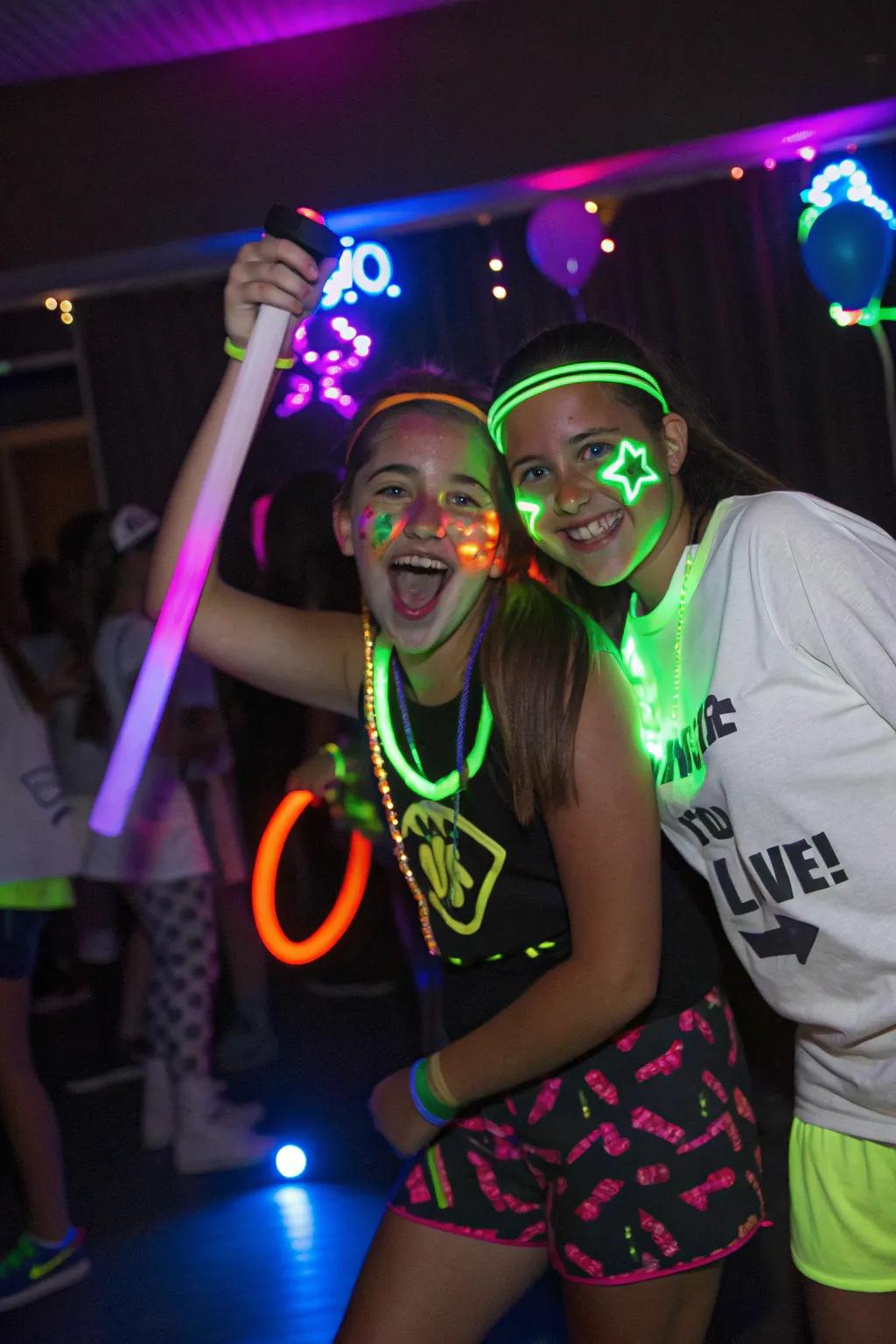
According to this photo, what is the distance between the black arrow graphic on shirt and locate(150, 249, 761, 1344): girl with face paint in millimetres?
131

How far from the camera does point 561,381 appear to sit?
1.81m

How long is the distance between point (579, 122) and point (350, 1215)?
15.6ft

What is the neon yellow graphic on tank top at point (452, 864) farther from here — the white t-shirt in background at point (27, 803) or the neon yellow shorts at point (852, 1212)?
the white t-shirt in background at point (27, 803)

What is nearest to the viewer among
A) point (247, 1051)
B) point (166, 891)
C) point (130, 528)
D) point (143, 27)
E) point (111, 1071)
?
point (166, 891)

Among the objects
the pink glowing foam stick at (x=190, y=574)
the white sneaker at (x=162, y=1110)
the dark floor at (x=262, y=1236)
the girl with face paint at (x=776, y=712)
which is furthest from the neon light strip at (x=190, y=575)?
the white sneaker at (x=162, y=1110)

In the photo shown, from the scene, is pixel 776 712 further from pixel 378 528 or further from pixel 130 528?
pixel 130 528

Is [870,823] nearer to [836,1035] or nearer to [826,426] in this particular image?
[836,1035]

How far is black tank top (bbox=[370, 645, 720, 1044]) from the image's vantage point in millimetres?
1703

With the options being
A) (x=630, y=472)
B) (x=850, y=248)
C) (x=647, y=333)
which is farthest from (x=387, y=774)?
(x=647, y=333)

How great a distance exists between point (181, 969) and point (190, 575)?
2.46m

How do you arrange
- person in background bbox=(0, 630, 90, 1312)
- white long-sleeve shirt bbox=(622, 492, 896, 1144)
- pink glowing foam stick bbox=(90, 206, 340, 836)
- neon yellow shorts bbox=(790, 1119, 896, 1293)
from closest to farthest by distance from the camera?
pink glowing foam stick bbox=(90, 206, 340, 836) → white long-sleeve shirt bbox=(622, 492, 896, 1144) → neon yellow shorts bbox=(790, 1119, 896, 1293) → person in background bbox=(0, 630, 90, 1312)

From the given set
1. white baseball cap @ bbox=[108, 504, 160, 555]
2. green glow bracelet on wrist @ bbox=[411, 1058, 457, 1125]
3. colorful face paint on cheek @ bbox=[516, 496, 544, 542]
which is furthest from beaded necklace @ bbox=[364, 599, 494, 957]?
white baseball cap @ bbox=[108, 504, 160, 555]

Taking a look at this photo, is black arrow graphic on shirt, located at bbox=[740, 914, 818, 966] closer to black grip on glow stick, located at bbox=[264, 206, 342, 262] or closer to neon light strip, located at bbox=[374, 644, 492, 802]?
neon light strip, located at bbox=[374, 644, 492, 802]

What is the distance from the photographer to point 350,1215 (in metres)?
3.22
